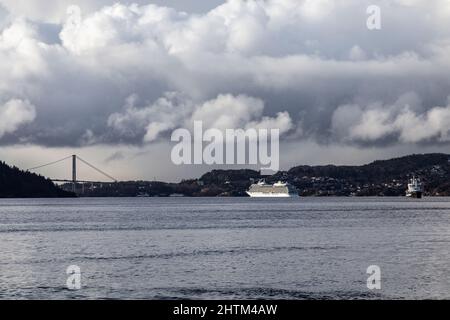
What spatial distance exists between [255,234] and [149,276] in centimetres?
4989

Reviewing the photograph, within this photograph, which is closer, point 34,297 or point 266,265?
point 34,297

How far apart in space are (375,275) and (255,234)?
51.1 metres

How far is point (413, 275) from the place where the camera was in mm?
55062
